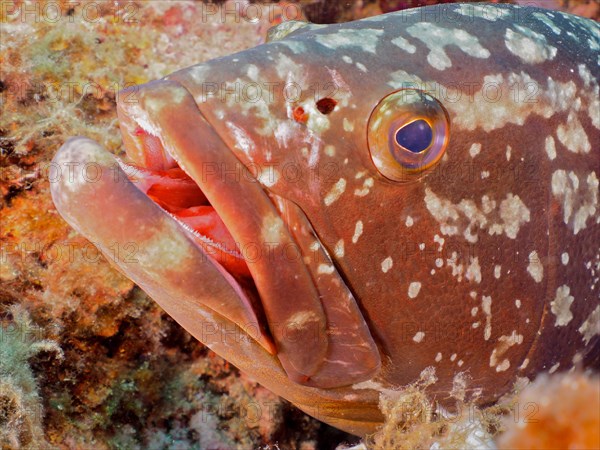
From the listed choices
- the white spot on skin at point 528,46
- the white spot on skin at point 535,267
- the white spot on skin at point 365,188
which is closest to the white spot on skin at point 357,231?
the white spot on skin at point 365,188

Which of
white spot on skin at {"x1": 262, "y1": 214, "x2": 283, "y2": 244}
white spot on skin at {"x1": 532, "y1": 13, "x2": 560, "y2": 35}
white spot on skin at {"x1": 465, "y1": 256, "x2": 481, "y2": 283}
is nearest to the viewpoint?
white spot on skin at {"x1": 262, "y1": 214, "x2": 283, "y2": 244}

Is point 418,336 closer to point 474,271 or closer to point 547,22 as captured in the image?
point 474,271

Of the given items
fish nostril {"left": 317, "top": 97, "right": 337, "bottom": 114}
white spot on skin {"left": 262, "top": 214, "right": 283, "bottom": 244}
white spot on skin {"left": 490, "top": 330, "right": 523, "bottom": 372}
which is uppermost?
fish nostril {"left": 317, "top": 97, "right": 337, "bottom": 114}

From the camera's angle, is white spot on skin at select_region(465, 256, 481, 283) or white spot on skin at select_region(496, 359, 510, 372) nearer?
white spot on skin at select_region(465, 256, 481, 283)

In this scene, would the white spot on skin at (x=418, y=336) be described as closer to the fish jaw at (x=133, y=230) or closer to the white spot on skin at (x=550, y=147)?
the fish jaw at (x=133, y=230)

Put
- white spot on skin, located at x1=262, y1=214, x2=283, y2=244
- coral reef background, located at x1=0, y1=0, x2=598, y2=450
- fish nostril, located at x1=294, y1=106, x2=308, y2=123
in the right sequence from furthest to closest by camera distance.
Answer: coral reef background, located at x1=0, y1=0, x2=598, y2=450 → fish nostril, located at x1=294, y1=106, x2=308, y2=123 → white spot on skin, located at x1=262, y1=214, x2=283, y2=244

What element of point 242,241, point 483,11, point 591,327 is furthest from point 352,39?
point 591,327

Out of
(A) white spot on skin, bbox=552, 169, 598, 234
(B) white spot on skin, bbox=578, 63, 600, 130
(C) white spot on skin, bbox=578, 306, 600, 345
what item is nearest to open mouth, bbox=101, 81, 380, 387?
(A) white spot on skin, bbox=552, 169, 598, 234

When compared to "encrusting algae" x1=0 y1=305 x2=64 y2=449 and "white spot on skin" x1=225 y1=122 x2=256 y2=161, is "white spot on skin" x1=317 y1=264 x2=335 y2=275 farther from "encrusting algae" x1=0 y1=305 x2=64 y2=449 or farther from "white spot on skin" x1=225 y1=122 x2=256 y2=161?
"encrusting algae" x1=0 y1=305 x2=64 y2=449
